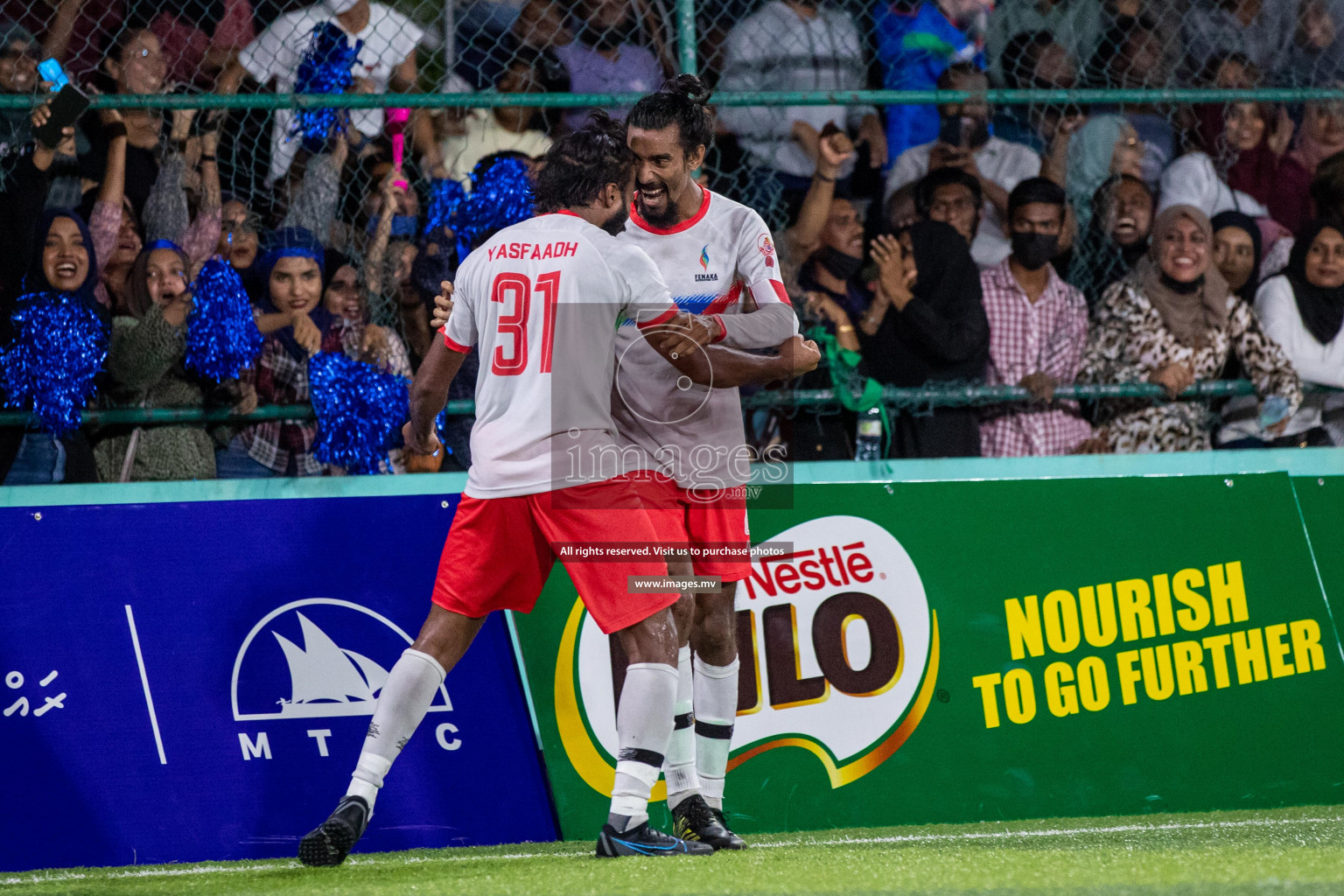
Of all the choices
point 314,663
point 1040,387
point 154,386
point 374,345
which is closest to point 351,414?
point 374,345

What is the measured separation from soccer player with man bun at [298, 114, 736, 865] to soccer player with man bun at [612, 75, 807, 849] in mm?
323

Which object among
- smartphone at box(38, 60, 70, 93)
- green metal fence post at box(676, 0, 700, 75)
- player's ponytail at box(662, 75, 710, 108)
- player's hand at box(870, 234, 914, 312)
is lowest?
player's ponytail at box(662, 75, 710, 108)

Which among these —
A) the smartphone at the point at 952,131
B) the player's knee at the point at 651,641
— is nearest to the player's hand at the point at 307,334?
the player's knee at the point at 651,641

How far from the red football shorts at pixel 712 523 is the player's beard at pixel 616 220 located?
69cm

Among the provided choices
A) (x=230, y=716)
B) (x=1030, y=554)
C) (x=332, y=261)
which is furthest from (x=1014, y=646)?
(x=332, y=261)

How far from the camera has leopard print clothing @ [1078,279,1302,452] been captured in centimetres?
566

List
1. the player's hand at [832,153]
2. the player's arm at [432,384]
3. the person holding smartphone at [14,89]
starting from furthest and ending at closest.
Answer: the player's hand at [832,153] < the person holding smartphone at [14,89] < the player's arm at [432,384]

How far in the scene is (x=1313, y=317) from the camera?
6.02 m

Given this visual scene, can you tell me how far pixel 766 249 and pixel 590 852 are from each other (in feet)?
5.93

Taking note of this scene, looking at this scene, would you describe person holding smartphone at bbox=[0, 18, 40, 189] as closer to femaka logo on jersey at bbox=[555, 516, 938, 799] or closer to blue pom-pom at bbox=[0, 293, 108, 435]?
blue pom-pom at bbox=[0, 293, 108, 435]

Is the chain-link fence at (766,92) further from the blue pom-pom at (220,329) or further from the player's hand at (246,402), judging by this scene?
the player's hand at (246,402)

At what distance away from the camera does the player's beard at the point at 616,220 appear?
372 centimetres

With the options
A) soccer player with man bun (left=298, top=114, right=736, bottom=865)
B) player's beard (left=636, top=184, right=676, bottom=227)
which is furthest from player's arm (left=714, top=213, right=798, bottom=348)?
soccer player with man bun (left=298, top=114, right=736, bottom=865)

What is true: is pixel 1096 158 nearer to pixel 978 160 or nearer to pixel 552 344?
pixel 978 160
